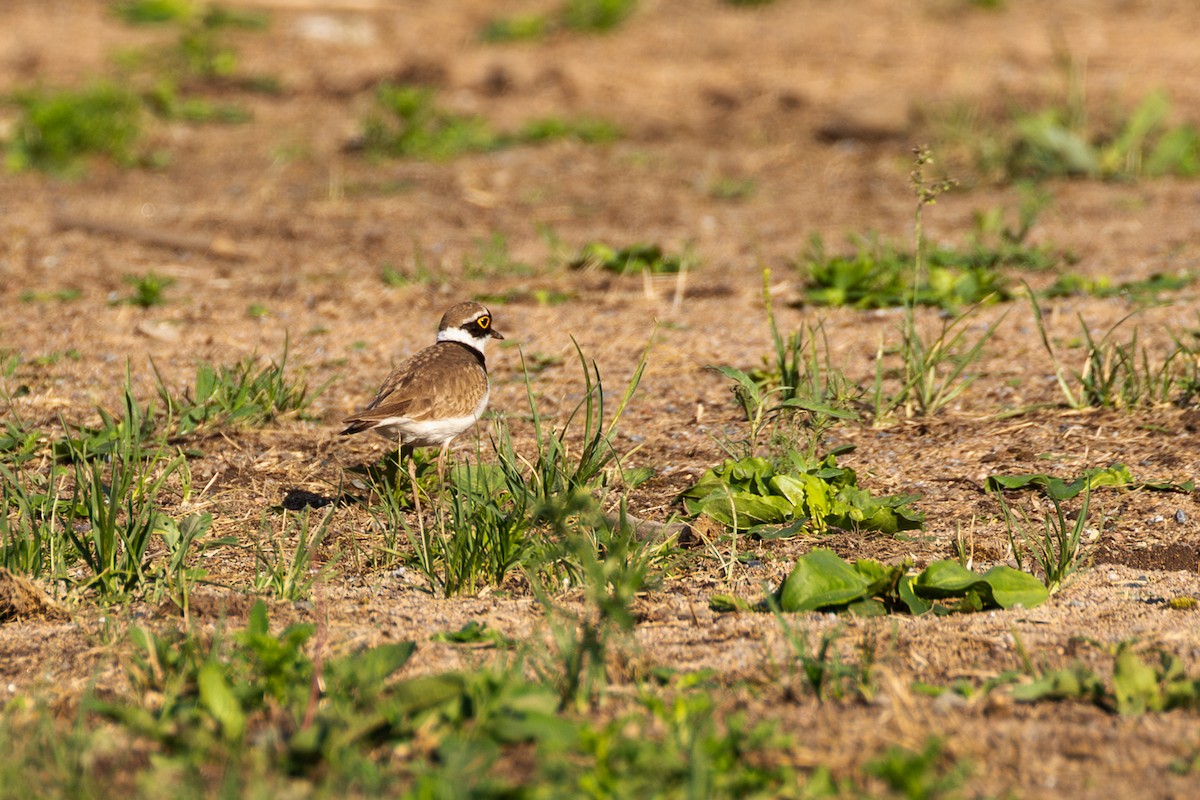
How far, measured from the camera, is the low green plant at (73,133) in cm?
1194

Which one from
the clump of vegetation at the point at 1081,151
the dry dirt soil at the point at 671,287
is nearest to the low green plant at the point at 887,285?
the dry dirt soil at the point at 671,287

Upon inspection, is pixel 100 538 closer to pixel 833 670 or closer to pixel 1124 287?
pixel 833 670

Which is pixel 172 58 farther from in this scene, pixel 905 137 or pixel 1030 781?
pixel 1030 781

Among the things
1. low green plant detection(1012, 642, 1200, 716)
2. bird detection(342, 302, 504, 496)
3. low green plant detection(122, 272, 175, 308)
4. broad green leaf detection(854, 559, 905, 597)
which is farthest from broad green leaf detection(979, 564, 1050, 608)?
low green plant detection(122, 272, 175, 308)

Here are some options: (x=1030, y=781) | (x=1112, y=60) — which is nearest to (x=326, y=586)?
(x=1030, y=781)

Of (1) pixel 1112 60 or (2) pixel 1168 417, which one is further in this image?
(1) pixel 1112 60

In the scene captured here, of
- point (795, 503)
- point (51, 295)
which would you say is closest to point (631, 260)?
point (51, 295)

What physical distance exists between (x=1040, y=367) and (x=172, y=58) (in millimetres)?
11122

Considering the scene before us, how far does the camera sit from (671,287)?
29.3 ft

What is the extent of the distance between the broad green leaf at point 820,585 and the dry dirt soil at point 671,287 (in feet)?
0.35

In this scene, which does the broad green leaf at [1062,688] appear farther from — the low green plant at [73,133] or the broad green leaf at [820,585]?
the low green plant at [73,133]

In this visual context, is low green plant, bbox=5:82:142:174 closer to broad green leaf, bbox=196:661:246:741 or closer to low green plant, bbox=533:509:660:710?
low green plant, bbox=533:509:660:710

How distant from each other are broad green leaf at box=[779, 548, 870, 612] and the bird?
5.42 ft

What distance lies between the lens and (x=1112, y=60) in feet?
48.2
